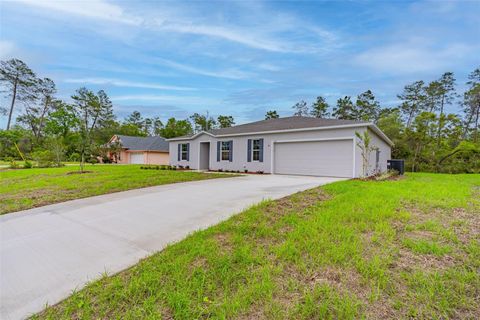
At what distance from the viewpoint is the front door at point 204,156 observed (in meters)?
17.8

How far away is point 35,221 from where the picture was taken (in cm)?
452

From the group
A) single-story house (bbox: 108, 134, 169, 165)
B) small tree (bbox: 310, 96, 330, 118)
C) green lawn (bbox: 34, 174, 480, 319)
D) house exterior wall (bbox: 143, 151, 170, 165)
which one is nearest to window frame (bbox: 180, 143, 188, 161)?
house exterior wall (bbox: 143, 151, 170, 165)

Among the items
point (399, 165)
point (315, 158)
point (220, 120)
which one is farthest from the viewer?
point (220, 120)

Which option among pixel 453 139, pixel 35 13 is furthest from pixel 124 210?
pixel 453 139

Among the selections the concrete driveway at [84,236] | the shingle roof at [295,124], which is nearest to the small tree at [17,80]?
the shingle roof at [295,124]

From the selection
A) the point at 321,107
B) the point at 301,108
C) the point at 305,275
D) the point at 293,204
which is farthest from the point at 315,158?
the point at 301,108

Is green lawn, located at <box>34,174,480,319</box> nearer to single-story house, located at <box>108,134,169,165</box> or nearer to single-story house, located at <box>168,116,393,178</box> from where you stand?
single-story house, located at <box>168,116,393,178</box>

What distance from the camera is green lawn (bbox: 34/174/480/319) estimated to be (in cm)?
197

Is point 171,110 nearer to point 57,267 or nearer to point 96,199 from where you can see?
point 96,199

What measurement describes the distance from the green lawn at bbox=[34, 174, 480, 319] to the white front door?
28729 millimetres

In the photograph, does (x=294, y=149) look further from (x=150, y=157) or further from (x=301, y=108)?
(x=301, y=108)

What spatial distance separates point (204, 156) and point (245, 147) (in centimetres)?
425

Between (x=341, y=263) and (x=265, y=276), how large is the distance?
0.90 m

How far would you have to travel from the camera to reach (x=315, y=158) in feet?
40.2
